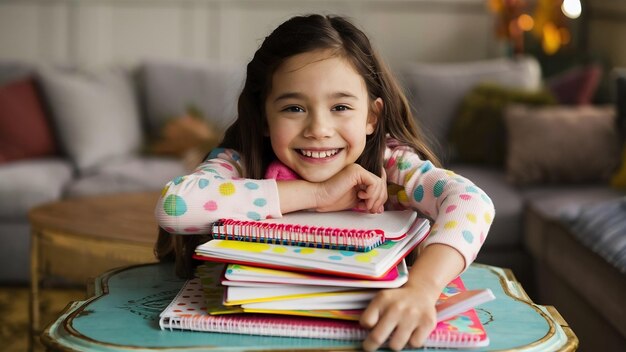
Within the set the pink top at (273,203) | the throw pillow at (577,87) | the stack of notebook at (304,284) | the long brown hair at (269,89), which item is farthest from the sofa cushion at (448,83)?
the stack of notebook at (304,284)

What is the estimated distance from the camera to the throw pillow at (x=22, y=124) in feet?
11.5

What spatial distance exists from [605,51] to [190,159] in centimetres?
230

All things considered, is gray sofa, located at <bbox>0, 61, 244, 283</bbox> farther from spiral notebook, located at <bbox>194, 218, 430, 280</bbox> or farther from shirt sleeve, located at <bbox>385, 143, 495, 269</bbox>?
spiral notebook, located at <bbox>194, 218, 430, 280</bbox>

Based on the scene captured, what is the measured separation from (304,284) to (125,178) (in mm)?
2404

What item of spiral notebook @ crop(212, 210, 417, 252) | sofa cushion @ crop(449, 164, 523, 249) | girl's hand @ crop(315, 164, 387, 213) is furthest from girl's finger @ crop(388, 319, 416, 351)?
sofa cushion @ crop(449, 164, 523, 249)

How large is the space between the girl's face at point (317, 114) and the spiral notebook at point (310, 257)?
23 centimetres

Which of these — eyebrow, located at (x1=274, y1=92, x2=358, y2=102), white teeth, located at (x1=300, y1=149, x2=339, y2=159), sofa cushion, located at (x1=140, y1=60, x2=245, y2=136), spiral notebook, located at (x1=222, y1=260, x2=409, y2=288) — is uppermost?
eyebrow, located at (x1=274, y1=92, x2=358, y2=102)

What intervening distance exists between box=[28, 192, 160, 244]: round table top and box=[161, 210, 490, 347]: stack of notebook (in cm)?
105

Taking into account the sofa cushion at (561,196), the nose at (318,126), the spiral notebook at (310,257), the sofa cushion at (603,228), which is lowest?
the sofa cushion at (561,196)

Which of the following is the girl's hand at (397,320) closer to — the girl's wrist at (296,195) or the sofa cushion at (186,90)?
the girl's wrist at (296,195)

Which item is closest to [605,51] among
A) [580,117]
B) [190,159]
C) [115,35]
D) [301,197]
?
[580,117]

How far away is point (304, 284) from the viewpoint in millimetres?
1052

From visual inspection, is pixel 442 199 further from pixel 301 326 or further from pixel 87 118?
pixel 87 118

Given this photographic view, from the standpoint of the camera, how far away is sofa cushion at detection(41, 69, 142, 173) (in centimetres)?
358
